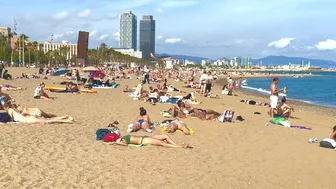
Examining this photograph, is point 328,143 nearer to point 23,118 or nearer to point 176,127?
point 176,127

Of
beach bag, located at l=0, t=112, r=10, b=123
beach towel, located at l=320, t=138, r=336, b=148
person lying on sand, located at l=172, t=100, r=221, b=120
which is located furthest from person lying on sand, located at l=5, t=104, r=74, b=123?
beach towel, located at l=320, t=138, r=336, b=148

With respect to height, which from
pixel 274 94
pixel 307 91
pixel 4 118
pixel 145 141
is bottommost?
pixel 307 91

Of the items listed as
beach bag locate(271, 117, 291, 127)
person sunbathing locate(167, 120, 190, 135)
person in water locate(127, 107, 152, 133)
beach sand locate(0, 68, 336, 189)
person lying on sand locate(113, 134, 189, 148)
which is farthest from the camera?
beach bag locate(271, 117, 291, 127)

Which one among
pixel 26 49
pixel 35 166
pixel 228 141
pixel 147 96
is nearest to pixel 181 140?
pixel 228 141

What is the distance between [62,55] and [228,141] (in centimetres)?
10142

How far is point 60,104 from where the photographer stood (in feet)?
49.3

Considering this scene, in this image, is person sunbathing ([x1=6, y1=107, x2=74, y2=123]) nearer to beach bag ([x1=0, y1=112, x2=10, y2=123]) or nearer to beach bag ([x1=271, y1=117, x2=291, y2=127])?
beach bag ([x1=0, y1=112, x2=10, y2=123])

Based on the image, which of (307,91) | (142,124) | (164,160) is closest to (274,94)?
(142,124)

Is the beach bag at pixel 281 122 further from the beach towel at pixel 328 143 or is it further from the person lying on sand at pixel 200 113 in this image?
the beach towel at pixel 328 143

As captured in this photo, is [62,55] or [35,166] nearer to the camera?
[35,166]

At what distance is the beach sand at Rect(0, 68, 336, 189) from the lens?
574 centimetres

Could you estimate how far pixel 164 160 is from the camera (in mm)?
7082

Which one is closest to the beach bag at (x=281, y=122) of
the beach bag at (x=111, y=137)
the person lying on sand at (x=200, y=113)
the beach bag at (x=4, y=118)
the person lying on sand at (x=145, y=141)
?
the person lying on sand at (x=200, y=113)

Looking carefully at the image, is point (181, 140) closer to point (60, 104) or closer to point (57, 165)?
point (57, 165)
